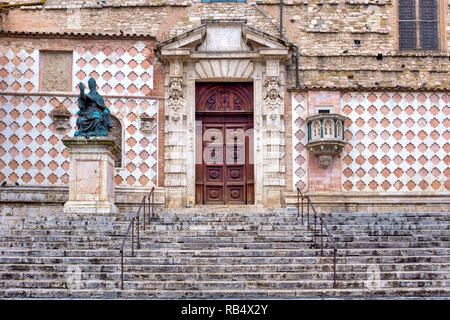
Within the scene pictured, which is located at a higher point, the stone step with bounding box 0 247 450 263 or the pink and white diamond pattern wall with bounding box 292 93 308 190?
the pink and white diamond pattern wall with bounding box 292 93 308 190

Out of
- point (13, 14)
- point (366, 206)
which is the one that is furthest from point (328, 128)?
point (13, 14)

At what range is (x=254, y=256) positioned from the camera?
12.1 m

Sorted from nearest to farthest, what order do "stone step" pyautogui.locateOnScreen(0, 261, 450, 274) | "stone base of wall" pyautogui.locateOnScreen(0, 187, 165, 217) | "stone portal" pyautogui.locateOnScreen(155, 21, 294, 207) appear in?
"stone step" pyautogui.locateOnScreen(0, 261, 450, 274)
"stone base of wall" pyautogui.locateOnScreen(0, 187, 165, 217)
"stone portal" pyautogui.locateOnScreen(155, 21, 294, 207)

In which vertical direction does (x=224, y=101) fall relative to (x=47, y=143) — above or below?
above

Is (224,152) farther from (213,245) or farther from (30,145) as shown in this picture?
(213,245)

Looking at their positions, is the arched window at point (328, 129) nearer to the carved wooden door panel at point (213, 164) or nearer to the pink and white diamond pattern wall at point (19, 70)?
the carved wooden door panel at point (213, 164)

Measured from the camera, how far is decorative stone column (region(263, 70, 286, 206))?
18.2m

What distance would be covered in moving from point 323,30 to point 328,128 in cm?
336

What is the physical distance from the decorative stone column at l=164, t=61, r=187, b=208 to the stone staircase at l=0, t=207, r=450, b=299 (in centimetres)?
357

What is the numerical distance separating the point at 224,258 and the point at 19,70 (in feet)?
32.7

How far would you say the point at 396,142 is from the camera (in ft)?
61.4

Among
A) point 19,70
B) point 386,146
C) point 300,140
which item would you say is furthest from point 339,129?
point 19,70

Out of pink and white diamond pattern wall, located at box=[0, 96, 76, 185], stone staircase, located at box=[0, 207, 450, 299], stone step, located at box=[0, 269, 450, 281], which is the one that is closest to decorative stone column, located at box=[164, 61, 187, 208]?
pink and white diamond pattern wall, located at box=[0, 96, 76, 185]

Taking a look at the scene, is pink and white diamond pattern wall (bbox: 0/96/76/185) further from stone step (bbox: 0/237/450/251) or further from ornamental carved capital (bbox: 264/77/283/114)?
ornamental carved capital (bbox: 264/77/283/114)
